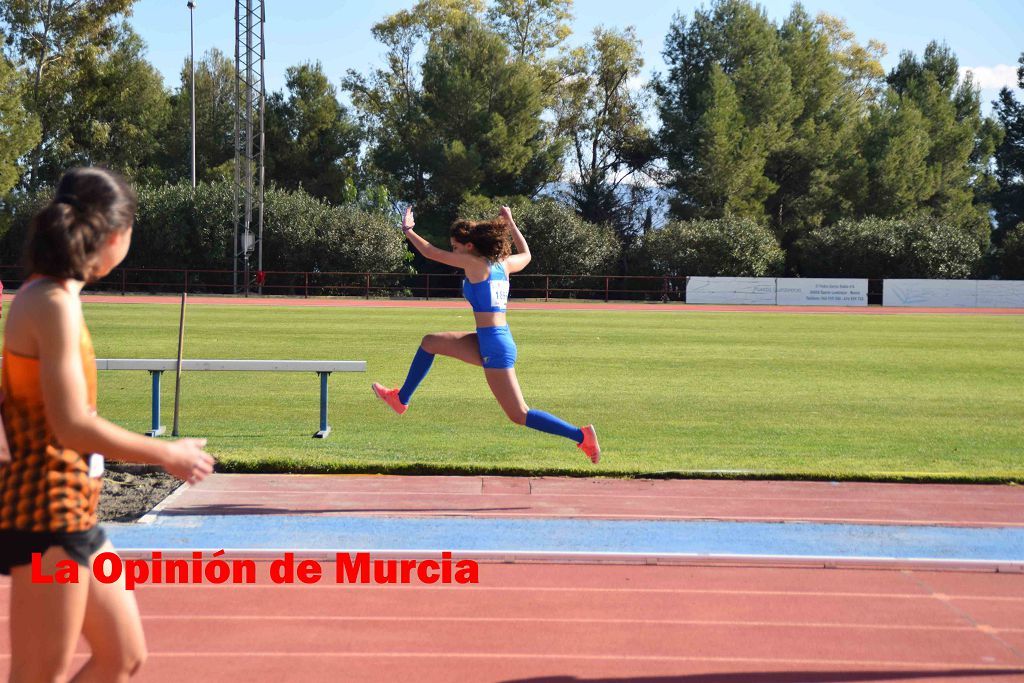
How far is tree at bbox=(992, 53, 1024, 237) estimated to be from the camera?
2753 inches

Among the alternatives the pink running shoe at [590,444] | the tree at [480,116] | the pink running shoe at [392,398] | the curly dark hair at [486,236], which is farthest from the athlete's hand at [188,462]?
the tree at [480,116]

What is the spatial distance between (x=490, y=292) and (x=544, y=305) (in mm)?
36091

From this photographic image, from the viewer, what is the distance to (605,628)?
512 cm

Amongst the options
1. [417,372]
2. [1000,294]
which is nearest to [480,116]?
[1000,294]

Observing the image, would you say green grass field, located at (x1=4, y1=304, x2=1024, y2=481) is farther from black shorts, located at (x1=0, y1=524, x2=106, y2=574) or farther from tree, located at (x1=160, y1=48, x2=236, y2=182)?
tree, located at (x1=160, y1=48, x2=236, y2=182)

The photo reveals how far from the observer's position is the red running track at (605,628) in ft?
15.1

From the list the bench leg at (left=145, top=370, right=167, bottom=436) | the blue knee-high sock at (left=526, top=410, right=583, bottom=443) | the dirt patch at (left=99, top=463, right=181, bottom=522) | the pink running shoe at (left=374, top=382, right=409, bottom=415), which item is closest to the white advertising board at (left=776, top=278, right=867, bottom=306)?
the bench leg at (left=145, top=370, right=167, bottom=436)

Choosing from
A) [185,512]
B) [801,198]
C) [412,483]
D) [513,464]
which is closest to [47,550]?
[185,512]

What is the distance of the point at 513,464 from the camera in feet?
31.7

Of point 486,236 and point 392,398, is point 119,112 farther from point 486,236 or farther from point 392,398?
point 486,236

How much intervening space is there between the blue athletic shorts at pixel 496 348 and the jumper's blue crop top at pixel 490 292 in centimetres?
15

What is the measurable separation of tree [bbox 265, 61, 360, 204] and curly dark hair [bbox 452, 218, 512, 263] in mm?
60757

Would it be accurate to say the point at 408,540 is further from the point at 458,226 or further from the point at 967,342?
the point at 967,342

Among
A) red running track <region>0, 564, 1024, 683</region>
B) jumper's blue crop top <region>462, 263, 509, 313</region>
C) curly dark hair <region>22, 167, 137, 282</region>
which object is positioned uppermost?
curly dark hair <region>22, 167, 137, 282</region>
